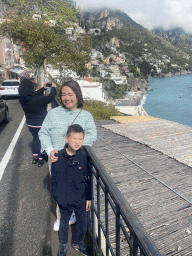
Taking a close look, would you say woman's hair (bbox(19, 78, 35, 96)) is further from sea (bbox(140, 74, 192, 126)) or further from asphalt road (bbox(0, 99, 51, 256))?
sea (bbox(140, 74, 192, 126))

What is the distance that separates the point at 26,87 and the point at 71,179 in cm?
246

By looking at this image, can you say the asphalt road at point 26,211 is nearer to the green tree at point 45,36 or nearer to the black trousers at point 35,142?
the black trousers at point 35,142

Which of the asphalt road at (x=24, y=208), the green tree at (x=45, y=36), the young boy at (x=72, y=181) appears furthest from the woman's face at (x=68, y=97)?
the green tree at (x=45, y=36)

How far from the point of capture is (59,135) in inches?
95.9

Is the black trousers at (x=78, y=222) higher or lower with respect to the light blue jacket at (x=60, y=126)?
lower

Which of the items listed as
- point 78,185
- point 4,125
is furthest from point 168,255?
point 4,125

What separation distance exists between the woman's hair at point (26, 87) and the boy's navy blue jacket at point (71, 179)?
2.23 metres

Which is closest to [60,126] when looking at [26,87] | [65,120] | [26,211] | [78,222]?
[65,120]

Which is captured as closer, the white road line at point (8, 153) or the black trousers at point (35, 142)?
the black trousers at point (35, 142)

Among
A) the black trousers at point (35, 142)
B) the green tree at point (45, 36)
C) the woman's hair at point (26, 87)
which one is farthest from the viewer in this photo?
the green tree at point (45, 36)

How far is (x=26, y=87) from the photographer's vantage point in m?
3.97

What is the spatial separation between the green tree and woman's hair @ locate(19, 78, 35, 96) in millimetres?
11829

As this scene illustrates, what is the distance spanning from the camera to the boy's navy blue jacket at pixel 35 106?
13.5 ft

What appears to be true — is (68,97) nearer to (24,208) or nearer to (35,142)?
(24,208)
